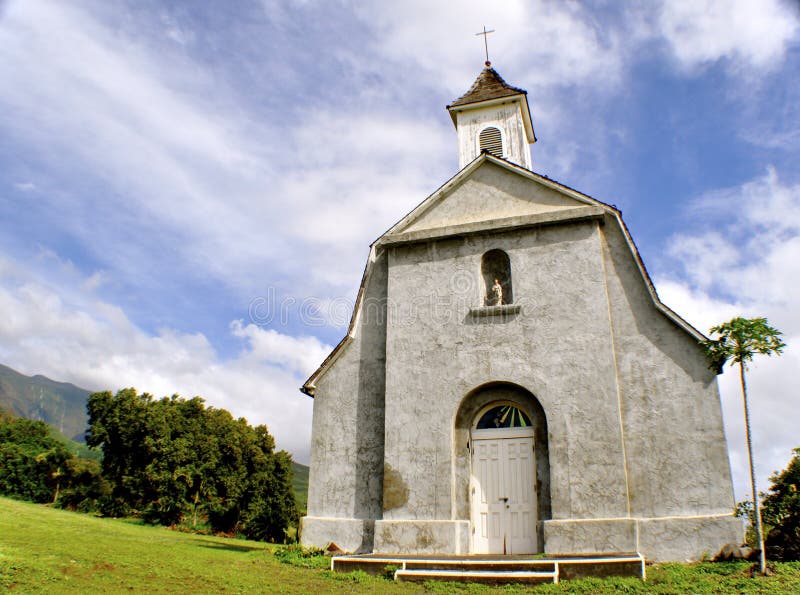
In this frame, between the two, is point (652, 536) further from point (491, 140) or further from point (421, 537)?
point (491, 140)

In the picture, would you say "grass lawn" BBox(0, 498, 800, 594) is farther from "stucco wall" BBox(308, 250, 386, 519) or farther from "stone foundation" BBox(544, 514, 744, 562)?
"stucco wall" BBox(308, 250, 386, 519)

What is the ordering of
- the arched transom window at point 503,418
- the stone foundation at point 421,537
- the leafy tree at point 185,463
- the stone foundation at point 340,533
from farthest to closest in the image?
the leafy tree at point 185,463, the stone foundation at point 340,533, the arched transom window at point 503,418, the stone foundation at point 421,537

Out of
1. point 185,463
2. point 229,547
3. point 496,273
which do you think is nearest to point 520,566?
point 496,273

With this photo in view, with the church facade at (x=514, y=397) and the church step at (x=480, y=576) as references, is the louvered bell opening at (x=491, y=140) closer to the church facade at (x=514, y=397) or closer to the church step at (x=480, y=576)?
the church facade at (x=514, y=397)

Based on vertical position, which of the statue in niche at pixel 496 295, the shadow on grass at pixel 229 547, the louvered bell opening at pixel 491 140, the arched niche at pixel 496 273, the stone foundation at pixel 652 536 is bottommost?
the shadow on grass at pixel 229 547

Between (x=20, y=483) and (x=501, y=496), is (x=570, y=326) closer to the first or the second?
(x=501, y=496)

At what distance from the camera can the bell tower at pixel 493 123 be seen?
19.6 meters

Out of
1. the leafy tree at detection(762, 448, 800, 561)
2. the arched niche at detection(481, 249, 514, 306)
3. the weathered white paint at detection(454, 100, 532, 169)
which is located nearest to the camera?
the leafy tree at detection(762, 448, 800, 561)

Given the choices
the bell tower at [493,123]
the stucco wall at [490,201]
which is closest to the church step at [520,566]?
the stucco wall at [490,201]

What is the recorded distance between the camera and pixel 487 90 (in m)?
20.4

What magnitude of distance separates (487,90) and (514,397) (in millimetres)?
11297

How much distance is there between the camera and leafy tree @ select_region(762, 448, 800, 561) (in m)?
11.8

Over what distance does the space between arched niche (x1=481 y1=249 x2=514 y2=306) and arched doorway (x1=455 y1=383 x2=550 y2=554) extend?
2374 mm

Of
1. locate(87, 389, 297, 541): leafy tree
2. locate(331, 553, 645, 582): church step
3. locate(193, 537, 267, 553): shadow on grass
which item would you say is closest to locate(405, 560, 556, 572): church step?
locate(331, 553, 645, 582): church step
